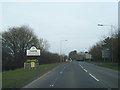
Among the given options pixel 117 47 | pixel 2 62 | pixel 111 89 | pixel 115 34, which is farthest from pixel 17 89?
pixel 115 34

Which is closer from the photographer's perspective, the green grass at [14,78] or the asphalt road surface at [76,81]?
the green grass at [14,78]

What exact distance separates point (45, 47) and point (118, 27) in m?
49.5

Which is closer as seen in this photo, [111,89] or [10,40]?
[111,89]

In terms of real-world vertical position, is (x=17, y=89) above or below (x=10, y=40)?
below

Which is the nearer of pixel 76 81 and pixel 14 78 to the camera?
pixel 76 81

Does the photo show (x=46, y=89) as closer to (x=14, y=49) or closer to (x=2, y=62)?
(x=2, y=62)

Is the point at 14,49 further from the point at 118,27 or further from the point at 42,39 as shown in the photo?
the point at 42,39

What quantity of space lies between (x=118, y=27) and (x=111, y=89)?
46.5 metres

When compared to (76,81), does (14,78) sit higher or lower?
higher

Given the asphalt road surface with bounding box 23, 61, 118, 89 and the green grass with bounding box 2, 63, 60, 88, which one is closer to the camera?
the green grass with bounding box 2, 63, 60, 88

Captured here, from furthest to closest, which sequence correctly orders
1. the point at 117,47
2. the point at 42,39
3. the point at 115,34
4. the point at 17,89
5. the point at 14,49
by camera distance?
1. the point at 42,39
2. the point at 14,49
3. the point at 115,34
4. the point at 117,47
5. the point at 17,89

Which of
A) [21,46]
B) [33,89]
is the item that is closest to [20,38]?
[21,46]

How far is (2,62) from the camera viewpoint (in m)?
52.0

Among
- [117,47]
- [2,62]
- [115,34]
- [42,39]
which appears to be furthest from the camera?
[42,39]
